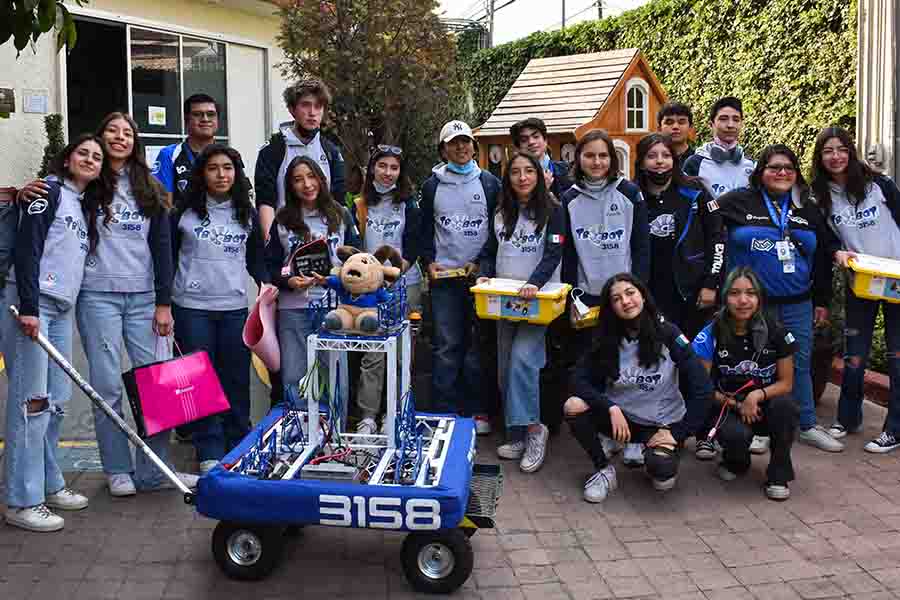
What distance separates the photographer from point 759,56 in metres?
11.5

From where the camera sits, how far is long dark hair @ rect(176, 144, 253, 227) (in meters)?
5.33

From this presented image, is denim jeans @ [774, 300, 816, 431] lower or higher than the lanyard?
A: lower

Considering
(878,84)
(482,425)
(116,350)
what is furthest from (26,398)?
(878,84)

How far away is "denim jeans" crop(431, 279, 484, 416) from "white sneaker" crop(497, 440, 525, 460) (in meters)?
0.48

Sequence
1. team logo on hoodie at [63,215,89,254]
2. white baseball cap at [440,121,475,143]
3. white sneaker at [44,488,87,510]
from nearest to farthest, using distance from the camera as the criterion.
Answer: team logo on hoodie at [63,215,89,254] < white sneaker at [44,488,87,510] < white baseball cap at [440,121,475,143]

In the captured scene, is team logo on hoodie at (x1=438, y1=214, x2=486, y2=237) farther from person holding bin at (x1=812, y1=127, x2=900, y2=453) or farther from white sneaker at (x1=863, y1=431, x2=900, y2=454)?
white sneaker at (x1=863, y1=431, x2=900, y2=454)

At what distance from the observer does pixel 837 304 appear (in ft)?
25.1

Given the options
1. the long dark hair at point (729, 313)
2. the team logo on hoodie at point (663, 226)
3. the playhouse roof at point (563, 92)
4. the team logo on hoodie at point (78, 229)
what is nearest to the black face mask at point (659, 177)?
the team logo on hoodie at point (663, 226)

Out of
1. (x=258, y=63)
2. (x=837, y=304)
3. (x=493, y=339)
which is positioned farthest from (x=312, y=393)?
(x=258, y=63)

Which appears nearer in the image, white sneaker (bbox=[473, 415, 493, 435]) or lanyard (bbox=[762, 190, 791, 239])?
lanyard (bbox=[762, 190, 791, 239])

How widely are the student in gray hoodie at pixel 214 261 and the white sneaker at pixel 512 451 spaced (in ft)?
5.62

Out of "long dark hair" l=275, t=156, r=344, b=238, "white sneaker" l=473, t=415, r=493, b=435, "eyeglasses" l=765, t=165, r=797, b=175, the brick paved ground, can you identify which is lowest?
the brick paved ground

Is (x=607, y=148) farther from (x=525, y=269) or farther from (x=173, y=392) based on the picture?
(x=173, y=392)

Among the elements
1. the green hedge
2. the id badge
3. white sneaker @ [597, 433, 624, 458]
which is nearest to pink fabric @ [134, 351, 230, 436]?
white sneaker @ [597, 433, 624, 458]
